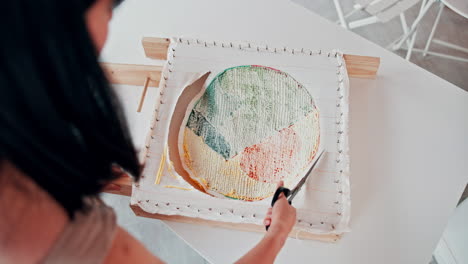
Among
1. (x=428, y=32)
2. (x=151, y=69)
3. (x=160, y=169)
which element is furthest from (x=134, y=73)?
(x=428, y=32)

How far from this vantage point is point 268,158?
80 cm

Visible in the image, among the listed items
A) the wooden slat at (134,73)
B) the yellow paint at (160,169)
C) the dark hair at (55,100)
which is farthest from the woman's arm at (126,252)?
the wooden slat at (134,73)

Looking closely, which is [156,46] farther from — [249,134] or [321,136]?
[321,136]

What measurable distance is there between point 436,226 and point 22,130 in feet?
2.69

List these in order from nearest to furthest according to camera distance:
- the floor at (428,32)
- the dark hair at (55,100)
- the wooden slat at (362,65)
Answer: the dark hair at (55,100)
the wooden slat at (362,65)
the floor at (428,32)

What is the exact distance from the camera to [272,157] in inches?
31.4

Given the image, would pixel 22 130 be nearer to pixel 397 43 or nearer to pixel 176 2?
pixel 176 2

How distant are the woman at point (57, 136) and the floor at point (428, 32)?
61.0 inches

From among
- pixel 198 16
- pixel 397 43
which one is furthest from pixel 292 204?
pixel 397 43

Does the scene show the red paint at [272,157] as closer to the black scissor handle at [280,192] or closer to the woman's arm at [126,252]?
the black scissor handle at [280,192]

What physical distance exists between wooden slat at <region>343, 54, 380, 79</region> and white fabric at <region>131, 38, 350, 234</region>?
4 centimetres

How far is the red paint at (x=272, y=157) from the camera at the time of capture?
78 cm

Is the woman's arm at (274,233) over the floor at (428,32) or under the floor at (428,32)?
under

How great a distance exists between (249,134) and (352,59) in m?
0.33
